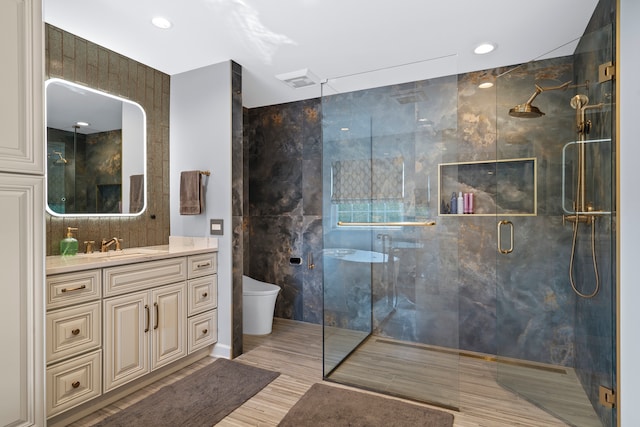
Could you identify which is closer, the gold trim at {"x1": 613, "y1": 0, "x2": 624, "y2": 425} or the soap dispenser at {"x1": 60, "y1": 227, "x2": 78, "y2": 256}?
the gold trim at {"x1": 613, "y1": 0, "x2": 624, "y2": 425}

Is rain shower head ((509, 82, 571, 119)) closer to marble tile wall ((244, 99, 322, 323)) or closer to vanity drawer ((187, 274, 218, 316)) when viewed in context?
marble tile wall ((244, 99, 322, 323))

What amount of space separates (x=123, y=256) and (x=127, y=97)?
1413 millimetres

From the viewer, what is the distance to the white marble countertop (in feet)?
6.51

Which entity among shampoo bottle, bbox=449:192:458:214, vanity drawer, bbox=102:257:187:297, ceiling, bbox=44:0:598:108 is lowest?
vanity drawer, bbox=102:257:187:297

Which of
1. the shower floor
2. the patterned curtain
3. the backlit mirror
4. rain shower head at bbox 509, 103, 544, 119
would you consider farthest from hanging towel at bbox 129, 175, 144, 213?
rain shower head at bbox 509, 103, 544, 119

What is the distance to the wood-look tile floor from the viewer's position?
2.08m

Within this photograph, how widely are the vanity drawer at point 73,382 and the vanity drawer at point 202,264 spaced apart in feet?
2.78

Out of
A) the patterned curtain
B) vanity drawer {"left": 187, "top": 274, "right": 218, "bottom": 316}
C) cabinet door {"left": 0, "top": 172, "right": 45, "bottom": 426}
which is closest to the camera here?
cabinet door {"left": 0, "top": 172, "right": 45, "bottom": 426}

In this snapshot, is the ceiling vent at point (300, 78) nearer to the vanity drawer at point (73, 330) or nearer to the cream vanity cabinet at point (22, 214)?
the cream vanity cabinet at point (22, 214)

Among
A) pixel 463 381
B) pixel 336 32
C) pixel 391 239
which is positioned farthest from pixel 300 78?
pixel 463 381

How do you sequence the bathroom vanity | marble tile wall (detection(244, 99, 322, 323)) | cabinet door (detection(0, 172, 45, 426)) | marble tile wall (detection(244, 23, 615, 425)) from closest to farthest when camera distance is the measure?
cabinet door (detection(0, 172, 45, 426)) < the bathroom vanity < marble tile wall (detection(244, 23, 615, 425)) < marble tile wall (detection(244, 99, 322, 323))

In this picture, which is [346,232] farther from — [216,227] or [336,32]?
[336,32]

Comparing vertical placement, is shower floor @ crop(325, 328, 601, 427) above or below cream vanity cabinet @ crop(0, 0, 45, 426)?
below

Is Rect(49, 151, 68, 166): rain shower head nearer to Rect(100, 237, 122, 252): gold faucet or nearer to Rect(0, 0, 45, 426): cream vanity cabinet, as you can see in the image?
Rect(100, 237, 122, 252): gold faucet
